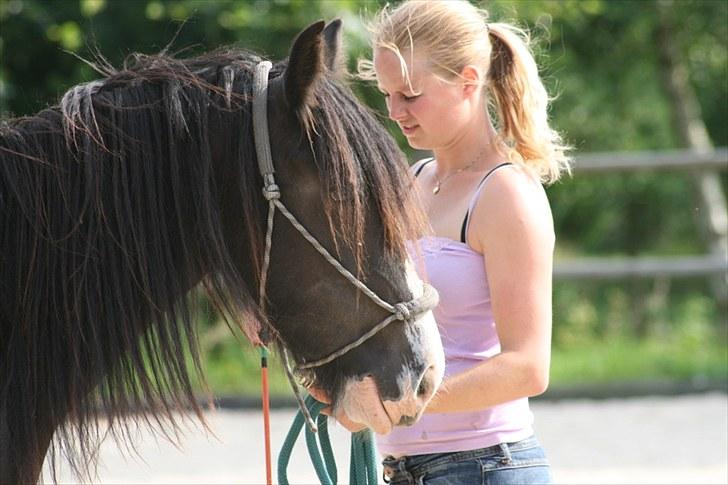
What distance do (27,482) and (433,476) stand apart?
0.79m

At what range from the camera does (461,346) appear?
7.20ft

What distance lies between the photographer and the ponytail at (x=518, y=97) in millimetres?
2316

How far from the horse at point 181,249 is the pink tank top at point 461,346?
0.34m

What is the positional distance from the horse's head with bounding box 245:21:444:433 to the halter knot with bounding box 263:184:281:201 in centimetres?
2

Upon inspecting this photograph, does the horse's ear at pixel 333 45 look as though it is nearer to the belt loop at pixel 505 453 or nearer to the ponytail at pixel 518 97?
the ponytail at pixel 518 97

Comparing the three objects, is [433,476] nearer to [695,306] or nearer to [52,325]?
[52,325]

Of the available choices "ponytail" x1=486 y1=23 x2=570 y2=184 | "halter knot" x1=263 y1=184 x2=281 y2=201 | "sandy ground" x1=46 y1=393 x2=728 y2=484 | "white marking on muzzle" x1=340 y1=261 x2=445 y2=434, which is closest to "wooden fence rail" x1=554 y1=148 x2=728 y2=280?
"sandy ground" x1=46 y1=393 x2=728 y2=484

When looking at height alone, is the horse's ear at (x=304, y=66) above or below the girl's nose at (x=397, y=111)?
below

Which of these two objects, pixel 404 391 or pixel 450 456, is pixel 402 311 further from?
pixel 450 456

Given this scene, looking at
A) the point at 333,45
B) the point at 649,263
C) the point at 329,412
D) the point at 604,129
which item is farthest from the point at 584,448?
the point at 604,129

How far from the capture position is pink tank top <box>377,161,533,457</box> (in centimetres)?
215

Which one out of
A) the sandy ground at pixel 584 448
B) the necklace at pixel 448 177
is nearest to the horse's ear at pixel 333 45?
the necklace at pixel 448 177

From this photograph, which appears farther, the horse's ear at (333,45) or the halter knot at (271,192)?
the horse's ear at (333,45)

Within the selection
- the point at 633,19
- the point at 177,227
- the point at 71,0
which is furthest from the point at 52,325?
the point at 633,19
